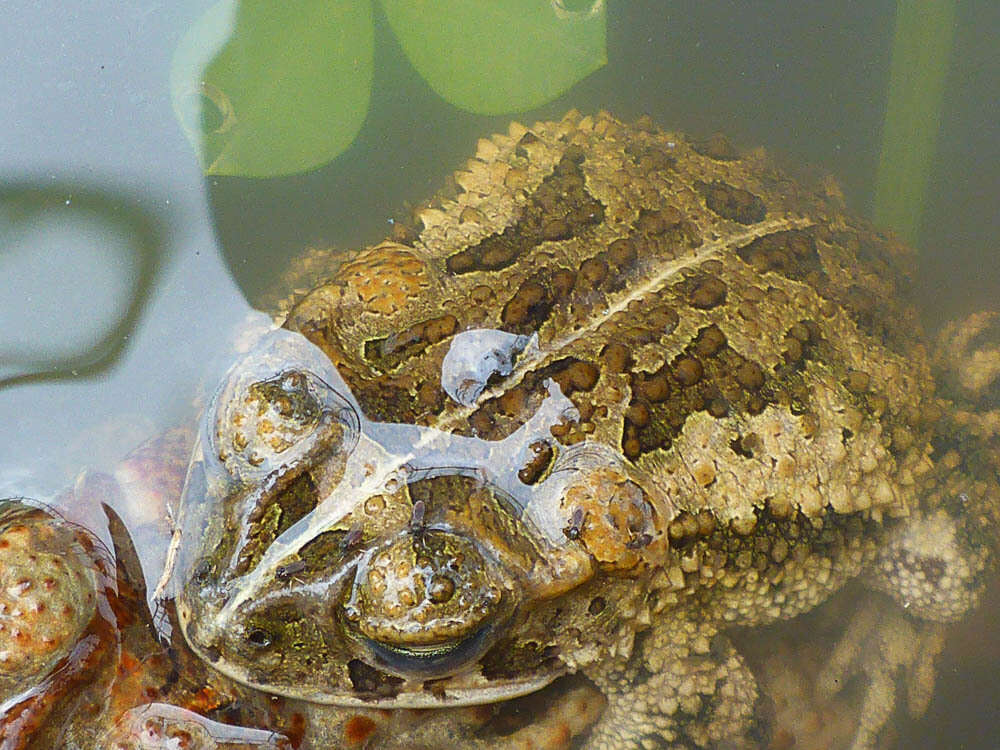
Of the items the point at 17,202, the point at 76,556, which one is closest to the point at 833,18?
the point at 17,202

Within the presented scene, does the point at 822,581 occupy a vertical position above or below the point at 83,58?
below

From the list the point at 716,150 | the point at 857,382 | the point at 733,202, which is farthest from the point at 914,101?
the point at 857,382

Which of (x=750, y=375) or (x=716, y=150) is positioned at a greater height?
(x=716, y=150)

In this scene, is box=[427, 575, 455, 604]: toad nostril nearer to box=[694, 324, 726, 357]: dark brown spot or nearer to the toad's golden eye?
the toad's golden eye

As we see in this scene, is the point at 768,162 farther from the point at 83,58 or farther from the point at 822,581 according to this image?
the point at 83,58

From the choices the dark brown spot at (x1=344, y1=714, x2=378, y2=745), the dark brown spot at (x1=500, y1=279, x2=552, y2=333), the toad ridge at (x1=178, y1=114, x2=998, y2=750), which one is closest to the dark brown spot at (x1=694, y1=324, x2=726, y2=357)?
the toad ridge at (x1=178, y1=114, x2=998, y2=750)

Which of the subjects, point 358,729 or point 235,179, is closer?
point 358,729

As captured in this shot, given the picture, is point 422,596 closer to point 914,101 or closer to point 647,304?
point 647,304
